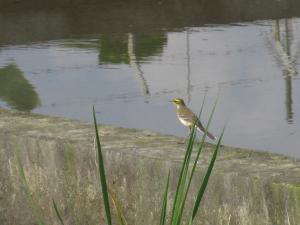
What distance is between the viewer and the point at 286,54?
9.63 m

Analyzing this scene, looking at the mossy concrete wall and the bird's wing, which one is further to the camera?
the bird's wing

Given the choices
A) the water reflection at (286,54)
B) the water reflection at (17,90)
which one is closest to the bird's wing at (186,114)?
the water reflection at (286,54)

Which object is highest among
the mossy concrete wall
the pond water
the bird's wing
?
the mossy concrete wall

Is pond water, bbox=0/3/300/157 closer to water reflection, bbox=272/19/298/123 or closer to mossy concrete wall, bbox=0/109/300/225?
water reflection, bbox=272/19/298/123

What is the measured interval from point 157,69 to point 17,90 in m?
1.46

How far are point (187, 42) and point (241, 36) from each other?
28.1 inches

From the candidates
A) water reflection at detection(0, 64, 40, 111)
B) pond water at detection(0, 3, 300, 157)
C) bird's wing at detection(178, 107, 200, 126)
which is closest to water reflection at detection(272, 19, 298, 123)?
pond water at detection(0, 3, 300, 157)

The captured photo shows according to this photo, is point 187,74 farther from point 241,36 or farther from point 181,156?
point 181,156

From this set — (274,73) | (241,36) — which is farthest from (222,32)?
(274,73)

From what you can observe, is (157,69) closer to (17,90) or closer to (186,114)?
(17,90)

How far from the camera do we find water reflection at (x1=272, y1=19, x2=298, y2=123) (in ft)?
24.5

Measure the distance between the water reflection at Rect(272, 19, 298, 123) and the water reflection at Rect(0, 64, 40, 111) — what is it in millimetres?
1891

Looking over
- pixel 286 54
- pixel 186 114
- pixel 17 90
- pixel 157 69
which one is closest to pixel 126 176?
pixel 186 114

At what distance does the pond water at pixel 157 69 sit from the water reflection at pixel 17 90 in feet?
0.04
